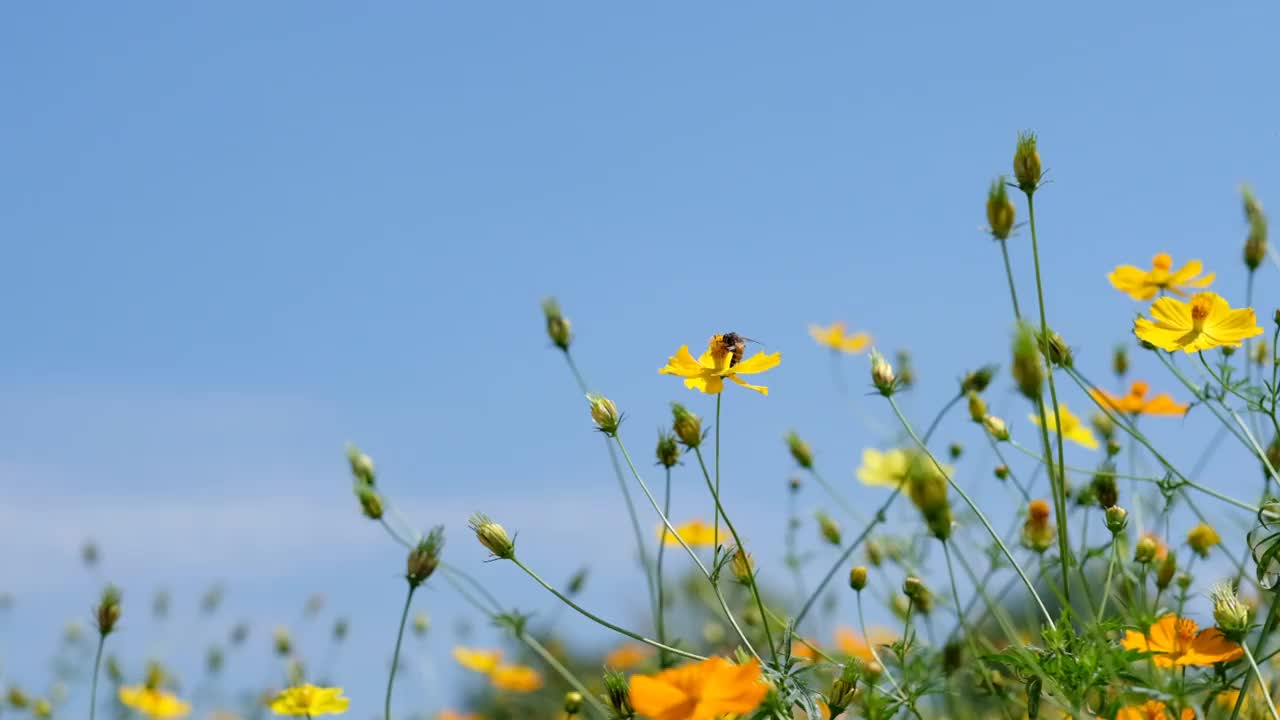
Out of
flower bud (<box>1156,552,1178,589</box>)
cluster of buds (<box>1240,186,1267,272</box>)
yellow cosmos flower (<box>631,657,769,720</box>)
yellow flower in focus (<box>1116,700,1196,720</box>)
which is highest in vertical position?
cluster of buds (<box>1240,186,1267,272</box>)

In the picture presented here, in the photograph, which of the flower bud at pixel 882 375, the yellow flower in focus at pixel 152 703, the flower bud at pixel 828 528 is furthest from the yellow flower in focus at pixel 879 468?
the yellow flower in focus at pixel 152 703

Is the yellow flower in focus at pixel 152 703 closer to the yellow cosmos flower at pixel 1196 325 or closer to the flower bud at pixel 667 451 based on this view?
the flower bud at pixel 667 451

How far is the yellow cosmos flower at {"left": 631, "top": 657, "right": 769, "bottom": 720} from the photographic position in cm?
153

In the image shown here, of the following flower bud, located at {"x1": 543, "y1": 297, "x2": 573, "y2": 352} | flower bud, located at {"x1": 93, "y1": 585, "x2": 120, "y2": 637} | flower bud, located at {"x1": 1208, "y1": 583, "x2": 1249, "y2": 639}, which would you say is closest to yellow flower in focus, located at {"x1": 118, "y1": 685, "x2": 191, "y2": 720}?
flower bud, located at {"x1": 93, "y1": 585, "x2": 120, "y2": 637}

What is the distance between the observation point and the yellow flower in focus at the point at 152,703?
153 inches

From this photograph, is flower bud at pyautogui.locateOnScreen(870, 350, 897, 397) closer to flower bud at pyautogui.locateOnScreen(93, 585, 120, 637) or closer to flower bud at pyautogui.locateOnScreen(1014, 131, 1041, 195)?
flower bud at pyautogui.locateOnScreen(1014, 131, 1041, 195)

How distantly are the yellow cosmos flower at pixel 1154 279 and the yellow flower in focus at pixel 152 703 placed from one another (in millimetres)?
3019

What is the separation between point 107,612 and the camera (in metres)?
2.86

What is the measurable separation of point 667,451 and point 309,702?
1.07 metres

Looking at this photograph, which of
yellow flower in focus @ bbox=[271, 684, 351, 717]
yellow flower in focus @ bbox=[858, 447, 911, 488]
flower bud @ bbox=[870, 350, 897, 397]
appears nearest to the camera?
flower bud @ bbox=[870, 350, 897, 397]

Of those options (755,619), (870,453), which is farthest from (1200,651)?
(870,453)

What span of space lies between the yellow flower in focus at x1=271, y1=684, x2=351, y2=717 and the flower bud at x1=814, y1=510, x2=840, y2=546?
1.28 meters

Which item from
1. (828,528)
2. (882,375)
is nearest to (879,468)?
(828,528)

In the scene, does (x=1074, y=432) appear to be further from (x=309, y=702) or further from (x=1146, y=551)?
(x=309, y=702)
